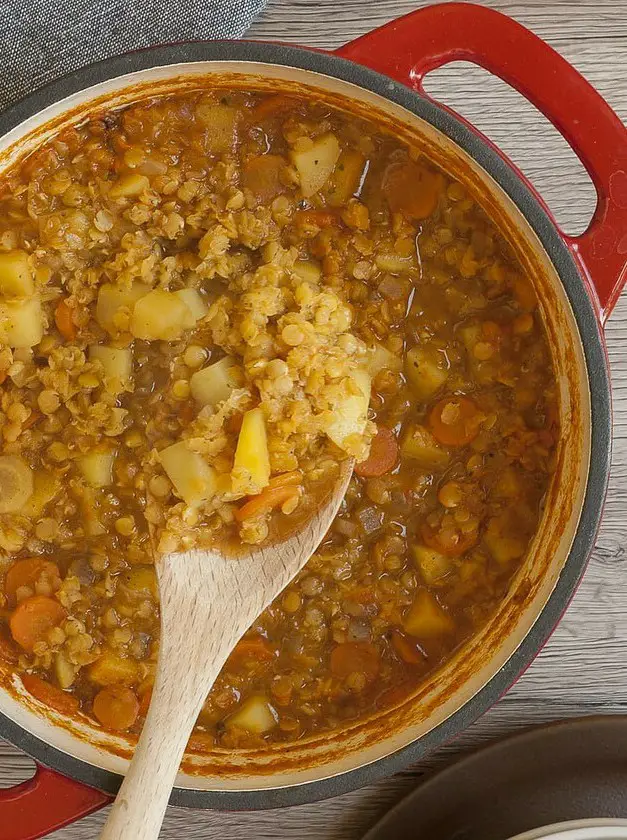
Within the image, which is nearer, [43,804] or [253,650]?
[43,804]

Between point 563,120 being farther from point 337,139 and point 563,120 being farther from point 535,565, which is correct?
point 535,565

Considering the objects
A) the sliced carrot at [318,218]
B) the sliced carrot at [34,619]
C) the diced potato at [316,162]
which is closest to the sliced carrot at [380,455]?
the sliced carrot at [318,218]

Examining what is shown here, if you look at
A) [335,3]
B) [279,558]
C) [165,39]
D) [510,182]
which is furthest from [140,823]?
[335,3]

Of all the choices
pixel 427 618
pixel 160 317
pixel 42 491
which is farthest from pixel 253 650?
pixel 160 317

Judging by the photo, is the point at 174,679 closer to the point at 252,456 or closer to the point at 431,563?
the point at 252,456

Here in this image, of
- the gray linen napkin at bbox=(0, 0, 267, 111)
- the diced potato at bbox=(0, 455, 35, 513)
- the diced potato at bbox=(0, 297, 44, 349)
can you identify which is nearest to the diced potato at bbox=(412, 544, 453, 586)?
the diced potato at bbox=(0, 455, 35, 513)

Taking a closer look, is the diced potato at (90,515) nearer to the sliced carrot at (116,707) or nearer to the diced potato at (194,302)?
the sliced carrot at (116,707)
